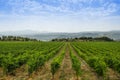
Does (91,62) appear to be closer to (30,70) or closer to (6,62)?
(30,70)

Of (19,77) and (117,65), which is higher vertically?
(117,65)

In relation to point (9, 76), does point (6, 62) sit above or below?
above

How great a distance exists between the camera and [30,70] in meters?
15.4

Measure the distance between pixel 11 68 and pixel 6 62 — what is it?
652 mm

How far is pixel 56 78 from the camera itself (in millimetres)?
15320

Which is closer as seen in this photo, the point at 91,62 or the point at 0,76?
the point at 0,76

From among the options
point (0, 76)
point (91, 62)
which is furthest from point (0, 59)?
point (91, 62)

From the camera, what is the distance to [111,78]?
15617 mm

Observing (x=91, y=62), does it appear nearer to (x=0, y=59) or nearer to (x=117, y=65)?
(x=117, y=65)

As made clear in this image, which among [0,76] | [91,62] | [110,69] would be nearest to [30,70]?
[0,76]

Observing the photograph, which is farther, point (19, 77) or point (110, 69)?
point (110, 69)

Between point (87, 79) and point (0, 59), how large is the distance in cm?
905

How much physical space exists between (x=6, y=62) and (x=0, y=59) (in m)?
3.92

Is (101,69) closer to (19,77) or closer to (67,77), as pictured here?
(67,77)
